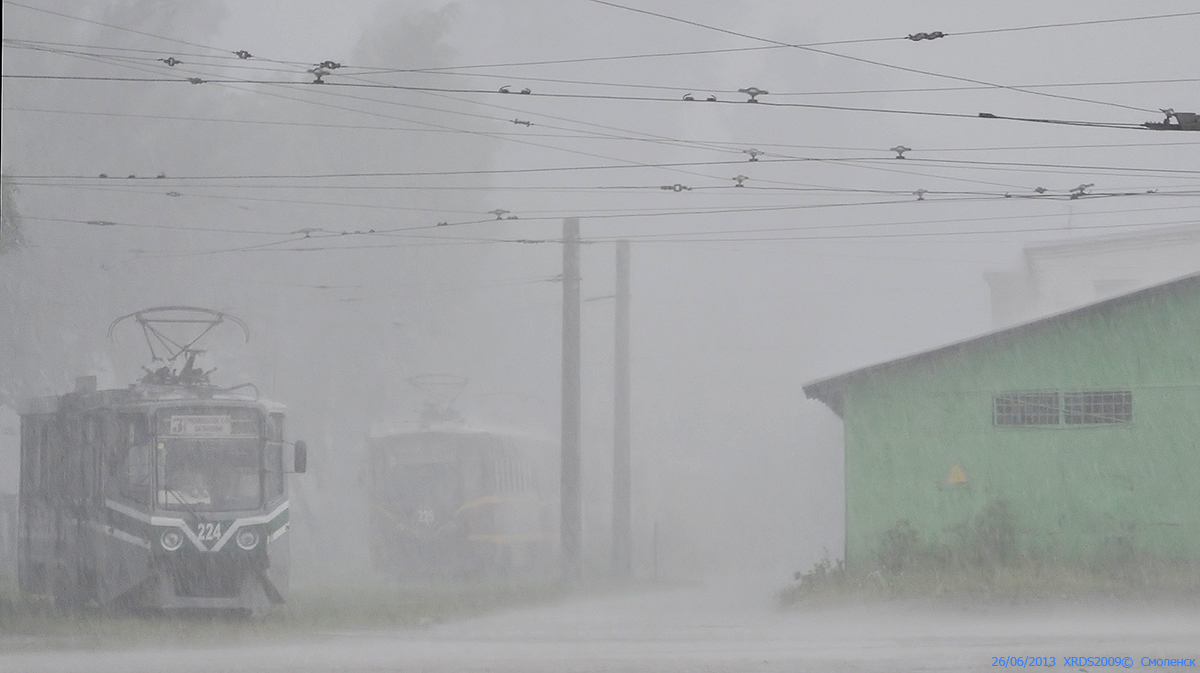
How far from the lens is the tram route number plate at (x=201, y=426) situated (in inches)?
731

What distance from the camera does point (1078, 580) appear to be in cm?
1895

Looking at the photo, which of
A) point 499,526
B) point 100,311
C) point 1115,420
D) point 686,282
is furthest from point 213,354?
point 686,282

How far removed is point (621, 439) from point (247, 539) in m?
11.7

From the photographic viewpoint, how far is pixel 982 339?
2111 cm

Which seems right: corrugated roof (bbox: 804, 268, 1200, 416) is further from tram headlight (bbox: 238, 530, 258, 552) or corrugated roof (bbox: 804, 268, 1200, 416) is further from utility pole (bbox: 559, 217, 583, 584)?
tram headlight (bbox: 238, 530, 258, 552)

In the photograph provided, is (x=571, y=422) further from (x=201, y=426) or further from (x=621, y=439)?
(x=201, y=426)

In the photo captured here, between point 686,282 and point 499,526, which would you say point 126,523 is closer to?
point 499,526

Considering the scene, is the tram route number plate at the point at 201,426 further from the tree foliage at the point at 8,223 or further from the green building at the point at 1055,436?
the tree foliage at the point at 8,223

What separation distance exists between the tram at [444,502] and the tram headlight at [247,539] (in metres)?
10.0

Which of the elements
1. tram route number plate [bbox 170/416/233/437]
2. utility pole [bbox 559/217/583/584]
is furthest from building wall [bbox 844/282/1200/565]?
tram route number plate [bbox 170/416/233/437]

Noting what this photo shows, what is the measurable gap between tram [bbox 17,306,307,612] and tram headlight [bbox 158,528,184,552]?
1 centimetres

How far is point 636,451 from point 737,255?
26.3m

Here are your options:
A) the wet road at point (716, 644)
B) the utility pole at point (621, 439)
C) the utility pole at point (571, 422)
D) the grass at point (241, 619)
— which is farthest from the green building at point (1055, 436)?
the utility pole at point (621, 439)

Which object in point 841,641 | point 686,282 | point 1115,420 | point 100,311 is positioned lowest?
point 841,641
